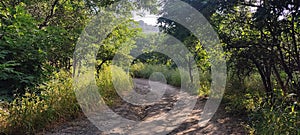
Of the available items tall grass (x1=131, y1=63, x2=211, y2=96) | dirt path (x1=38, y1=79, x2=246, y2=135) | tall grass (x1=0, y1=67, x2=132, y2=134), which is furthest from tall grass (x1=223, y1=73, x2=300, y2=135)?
tall grass (x1=0, y1=67, x2=132, y2=134)

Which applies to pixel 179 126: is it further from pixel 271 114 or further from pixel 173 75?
pixel 173 75

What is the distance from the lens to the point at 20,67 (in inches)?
116

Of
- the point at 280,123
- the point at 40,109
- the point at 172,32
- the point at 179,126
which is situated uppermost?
the point at 172,32

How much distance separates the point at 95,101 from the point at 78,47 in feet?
5.22

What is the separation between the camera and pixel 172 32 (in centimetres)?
621

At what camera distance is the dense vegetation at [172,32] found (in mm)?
2797

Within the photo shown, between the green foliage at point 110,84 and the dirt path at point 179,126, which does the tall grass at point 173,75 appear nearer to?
the dirt path at point 179,126

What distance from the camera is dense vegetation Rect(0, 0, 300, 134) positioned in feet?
9.18

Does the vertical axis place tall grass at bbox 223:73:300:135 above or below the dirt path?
above

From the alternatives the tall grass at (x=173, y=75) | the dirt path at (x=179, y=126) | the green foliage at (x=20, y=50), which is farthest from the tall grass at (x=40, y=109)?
the tall grass at (x=173, y=75)

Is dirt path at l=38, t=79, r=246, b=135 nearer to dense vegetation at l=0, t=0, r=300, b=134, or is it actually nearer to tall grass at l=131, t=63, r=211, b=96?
dense vegetation at l=0, t=0, r=300, b=134

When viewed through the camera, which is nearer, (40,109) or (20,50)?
(20,50)

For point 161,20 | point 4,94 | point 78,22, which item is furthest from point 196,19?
point 4,94

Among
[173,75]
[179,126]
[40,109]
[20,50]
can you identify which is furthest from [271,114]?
[173,75]
